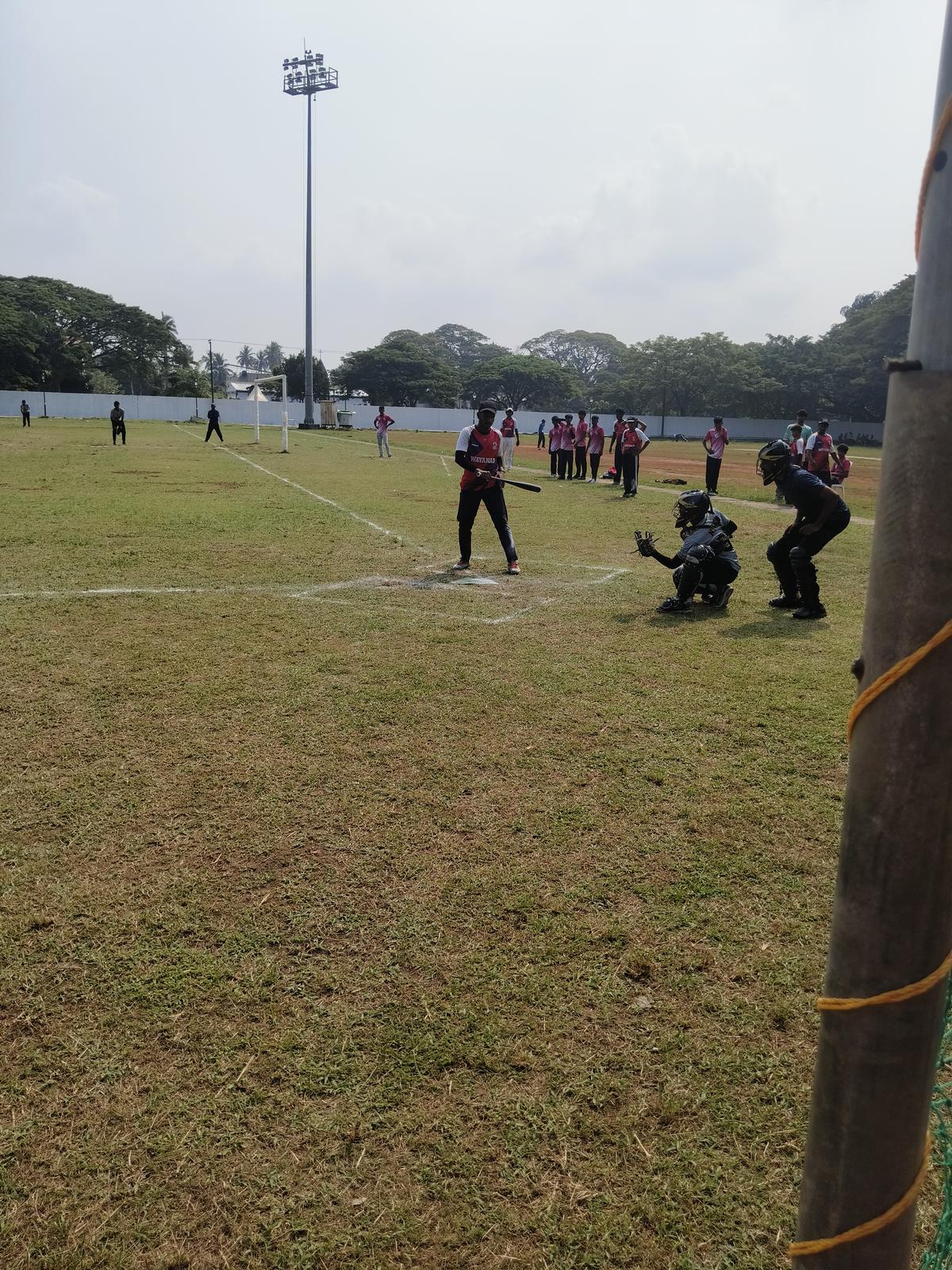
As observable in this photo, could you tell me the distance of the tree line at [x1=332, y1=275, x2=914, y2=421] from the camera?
8169 cm

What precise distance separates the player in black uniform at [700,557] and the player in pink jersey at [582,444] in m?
16.8

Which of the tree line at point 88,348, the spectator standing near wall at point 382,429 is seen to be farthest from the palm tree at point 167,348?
the spectator standing near wall at point 382,429

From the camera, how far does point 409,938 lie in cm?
340

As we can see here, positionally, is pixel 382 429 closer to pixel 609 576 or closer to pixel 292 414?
pixel 609 576

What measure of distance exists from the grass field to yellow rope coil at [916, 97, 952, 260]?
2.33 metres

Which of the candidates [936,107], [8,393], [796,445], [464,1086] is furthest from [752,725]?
[8,393]

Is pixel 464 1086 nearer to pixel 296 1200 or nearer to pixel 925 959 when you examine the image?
pixel 296 1200

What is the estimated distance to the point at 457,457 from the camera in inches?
390

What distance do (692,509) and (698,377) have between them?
81.0 m

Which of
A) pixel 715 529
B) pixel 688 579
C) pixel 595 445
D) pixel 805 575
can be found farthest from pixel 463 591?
pixel 595 445

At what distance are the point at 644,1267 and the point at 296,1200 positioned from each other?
890 mm

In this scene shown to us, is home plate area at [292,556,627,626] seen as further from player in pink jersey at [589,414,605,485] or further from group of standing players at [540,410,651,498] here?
player in pink jersey at [589,414,605,485]

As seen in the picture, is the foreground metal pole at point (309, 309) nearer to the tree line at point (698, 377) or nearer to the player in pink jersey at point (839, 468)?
the tree line at point (698, 377)

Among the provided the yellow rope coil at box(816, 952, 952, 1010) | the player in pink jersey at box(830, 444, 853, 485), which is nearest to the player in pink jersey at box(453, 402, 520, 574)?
the yellow rope coil at box(816, 952, 952, 1010)
